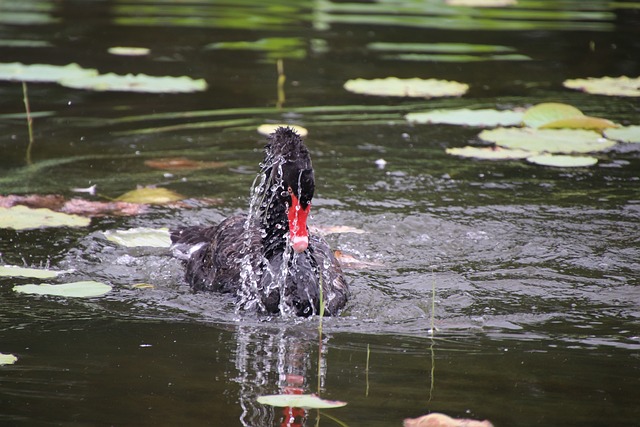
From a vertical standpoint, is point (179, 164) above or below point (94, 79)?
below

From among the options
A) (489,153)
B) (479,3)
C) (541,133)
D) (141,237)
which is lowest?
(141,237)

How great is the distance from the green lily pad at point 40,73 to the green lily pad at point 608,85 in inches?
219

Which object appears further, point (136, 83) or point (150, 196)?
point (136, 83)

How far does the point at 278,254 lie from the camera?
648 centimetres

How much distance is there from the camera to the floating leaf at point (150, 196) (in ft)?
27.0

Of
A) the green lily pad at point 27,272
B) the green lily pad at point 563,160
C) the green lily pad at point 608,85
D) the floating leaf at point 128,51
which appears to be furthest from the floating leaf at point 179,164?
the green lily pad at point 608,85

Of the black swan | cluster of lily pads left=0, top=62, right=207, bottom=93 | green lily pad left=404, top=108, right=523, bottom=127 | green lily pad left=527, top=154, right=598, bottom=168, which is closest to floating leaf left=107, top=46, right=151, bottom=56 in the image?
cluster of lily pads left=0, top=62, right=207, bottom=93

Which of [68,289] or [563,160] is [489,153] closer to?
[563,160]

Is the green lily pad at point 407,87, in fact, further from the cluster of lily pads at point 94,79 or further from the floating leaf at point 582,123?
the cluster of lily pads at point 94,79

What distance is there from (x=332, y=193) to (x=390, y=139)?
1.71m

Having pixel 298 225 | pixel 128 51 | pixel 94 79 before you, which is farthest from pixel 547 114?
pixel 128 51

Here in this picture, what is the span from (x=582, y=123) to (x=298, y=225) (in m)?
4.71

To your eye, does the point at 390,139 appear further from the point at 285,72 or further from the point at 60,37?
the point at 60,37

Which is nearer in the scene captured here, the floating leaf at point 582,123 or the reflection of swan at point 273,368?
the reflection of swan at point 273,368
